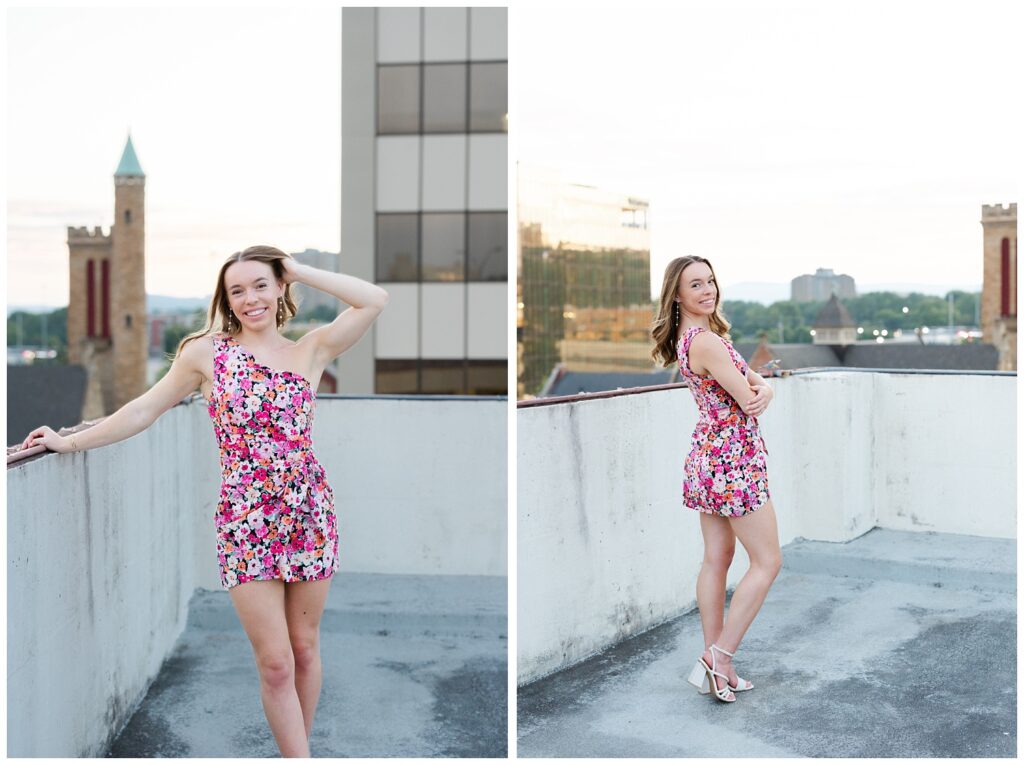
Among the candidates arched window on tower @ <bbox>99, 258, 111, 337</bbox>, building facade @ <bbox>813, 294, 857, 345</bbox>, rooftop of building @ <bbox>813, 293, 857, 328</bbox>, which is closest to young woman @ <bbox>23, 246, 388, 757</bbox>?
building facade @ <bbox>813, 294, 857, 345</bbox>

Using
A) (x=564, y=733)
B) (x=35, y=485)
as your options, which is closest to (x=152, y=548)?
(x=35, y=485)

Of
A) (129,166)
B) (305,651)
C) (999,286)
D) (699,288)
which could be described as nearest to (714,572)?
(699,288)

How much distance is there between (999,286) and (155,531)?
149ft

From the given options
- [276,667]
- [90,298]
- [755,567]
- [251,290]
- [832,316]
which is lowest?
[276,667]

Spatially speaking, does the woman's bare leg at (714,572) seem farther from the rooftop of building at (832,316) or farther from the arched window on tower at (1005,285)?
the arched window on tower at (1005,285)

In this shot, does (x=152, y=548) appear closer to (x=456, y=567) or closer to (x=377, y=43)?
(x=456, y=567)

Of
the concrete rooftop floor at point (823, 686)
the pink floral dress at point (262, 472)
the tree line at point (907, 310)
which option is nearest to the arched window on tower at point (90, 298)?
the tree line at point (907, 310)

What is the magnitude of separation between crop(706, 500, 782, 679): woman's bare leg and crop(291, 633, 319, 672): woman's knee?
1044mm

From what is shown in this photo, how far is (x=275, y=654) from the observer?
2.21 meters

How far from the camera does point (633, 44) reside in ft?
16.6

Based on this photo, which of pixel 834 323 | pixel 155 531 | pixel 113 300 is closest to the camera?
pixel 155 531

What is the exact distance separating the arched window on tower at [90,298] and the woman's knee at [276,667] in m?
62.6

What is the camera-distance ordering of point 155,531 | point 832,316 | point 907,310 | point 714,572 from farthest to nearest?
point 907,310 → point 832,316 → point 155,531 → point 714,572

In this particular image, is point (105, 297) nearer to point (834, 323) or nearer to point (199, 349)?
point (834, 323)
